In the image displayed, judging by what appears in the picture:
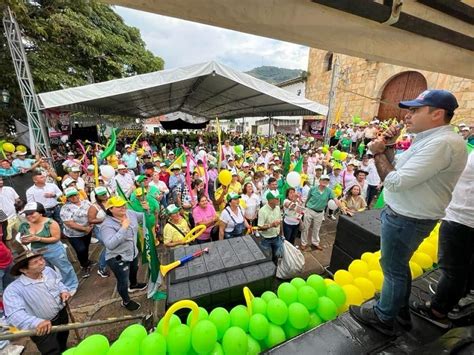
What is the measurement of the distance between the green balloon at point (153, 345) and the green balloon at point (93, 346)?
0.85 ft

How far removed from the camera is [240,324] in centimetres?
184

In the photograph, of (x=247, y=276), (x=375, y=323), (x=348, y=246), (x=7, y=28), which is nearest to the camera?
(x=375, y=323)

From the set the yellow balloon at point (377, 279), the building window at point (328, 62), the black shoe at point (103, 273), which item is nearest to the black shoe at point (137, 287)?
the black shoe at point (103, 273)

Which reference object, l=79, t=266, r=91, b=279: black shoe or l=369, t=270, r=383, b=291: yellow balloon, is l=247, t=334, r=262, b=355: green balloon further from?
l=79, t=266, r=91, b=279: black shoe

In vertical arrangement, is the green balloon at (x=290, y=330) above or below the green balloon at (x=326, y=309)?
below

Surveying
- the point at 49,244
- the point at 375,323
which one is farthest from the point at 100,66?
the point at 375,323

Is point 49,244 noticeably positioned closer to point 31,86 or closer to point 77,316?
point 77,316

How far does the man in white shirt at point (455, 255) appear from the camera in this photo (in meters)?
1.77

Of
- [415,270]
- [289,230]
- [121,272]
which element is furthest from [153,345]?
[289,230]

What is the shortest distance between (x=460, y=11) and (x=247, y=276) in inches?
109

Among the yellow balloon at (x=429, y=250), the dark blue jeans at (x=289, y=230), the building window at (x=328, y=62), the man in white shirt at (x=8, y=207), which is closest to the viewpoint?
the yellow balloon at (x=429, y=250)

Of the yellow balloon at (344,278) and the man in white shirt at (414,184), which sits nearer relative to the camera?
the man in white shirt at (414,184)

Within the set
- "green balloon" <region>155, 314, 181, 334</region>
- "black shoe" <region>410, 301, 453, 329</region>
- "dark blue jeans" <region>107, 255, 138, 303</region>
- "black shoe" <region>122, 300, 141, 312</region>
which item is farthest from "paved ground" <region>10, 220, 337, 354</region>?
"black shoe" <region>410, 301, 453, 329</region>

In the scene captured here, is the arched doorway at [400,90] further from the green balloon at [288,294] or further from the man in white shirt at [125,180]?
the green balloon at [288,294]
